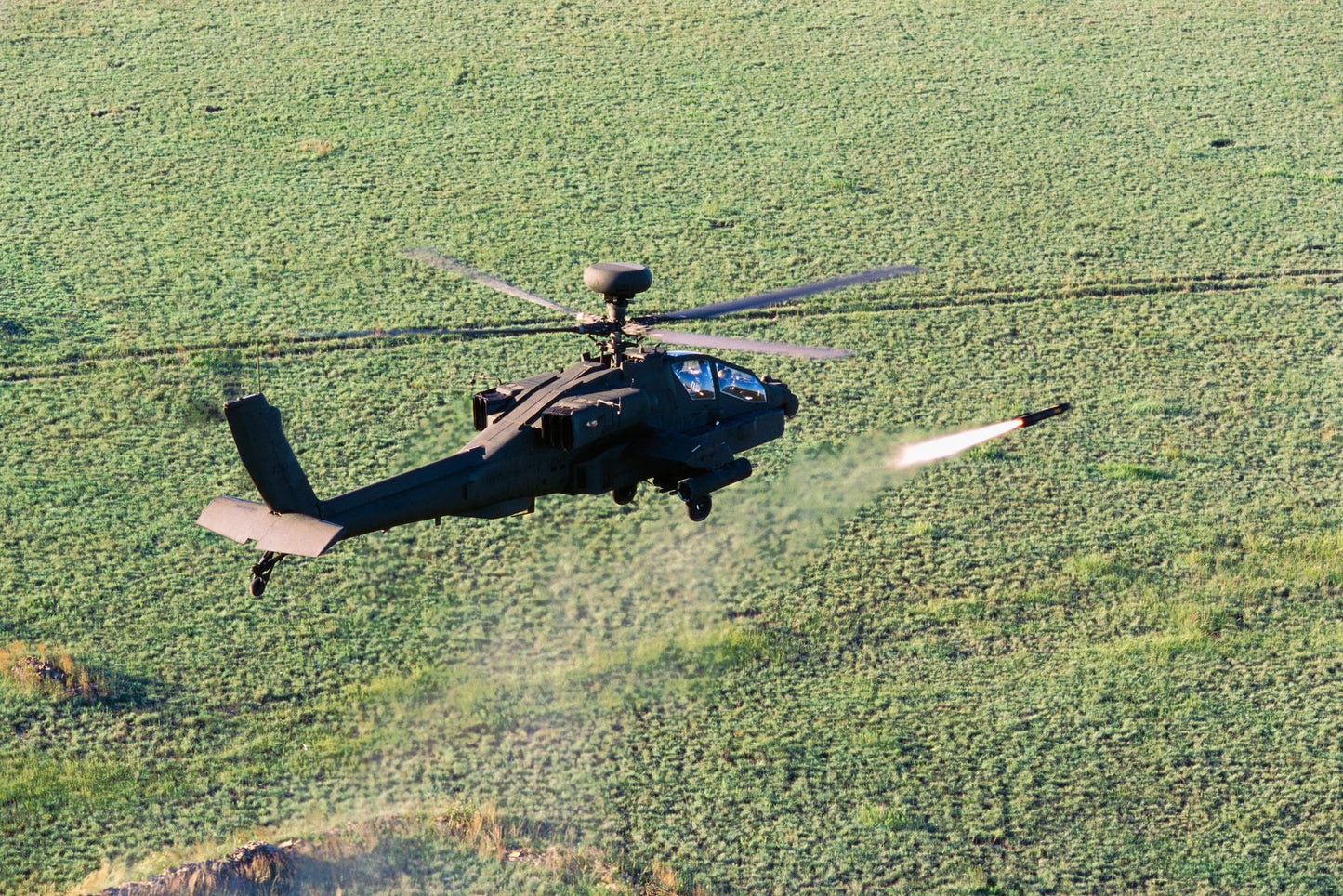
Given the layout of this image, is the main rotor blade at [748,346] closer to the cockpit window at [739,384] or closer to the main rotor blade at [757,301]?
the main rotor blade at [757,301]

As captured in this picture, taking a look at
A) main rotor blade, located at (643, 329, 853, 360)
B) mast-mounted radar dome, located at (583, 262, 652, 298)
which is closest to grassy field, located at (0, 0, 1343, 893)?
mast-mounted radar dome, located at (583, 262, 652, 298)

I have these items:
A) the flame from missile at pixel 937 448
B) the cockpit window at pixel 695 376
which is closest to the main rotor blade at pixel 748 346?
the cockpit window at pixel 695 376

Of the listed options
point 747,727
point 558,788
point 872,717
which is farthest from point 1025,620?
point 558,788

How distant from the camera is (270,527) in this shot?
23.6 meters

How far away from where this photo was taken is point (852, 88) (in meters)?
58.2

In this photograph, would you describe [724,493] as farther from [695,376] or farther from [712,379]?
[695,376]

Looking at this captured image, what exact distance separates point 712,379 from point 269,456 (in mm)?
8000

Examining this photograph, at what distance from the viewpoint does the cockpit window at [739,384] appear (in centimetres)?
2882

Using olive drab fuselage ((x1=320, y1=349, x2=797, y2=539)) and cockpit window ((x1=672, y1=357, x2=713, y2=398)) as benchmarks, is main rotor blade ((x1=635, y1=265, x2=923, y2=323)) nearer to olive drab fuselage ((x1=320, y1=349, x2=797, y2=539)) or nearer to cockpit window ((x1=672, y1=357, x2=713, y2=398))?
olive drab fuselage ((x1=320, y1=349, x2=797, y2=539))

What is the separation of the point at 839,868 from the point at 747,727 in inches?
142

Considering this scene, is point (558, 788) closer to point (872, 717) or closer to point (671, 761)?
point (671, 761)

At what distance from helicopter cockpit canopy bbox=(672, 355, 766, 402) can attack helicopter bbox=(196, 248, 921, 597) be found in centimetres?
2

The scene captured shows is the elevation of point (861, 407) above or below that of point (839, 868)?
above

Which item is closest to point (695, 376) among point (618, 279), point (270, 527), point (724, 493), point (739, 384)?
point (739, 384)
